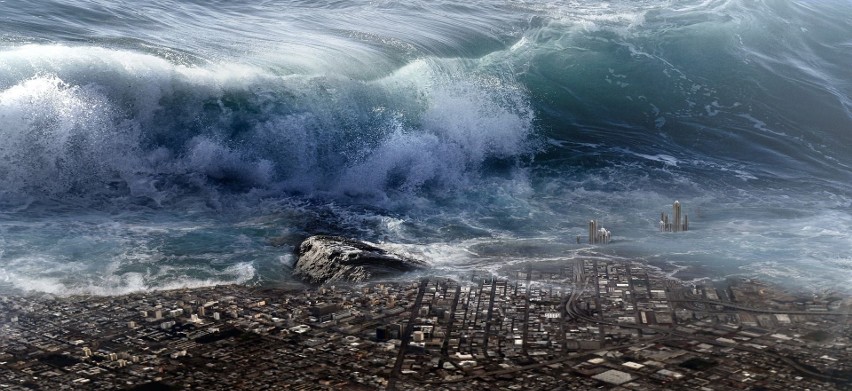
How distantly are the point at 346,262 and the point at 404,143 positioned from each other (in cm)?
862

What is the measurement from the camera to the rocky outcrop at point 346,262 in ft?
79.4

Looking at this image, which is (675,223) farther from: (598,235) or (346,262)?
(346,262)

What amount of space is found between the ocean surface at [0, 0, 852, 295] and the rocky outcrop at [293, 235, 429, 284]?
1.74ft

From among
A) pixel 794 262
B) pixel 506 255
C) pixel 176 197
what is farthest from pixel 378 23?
pixel 794 262

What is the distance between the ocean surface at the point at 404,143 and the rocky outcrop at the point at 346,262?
1.74 feet

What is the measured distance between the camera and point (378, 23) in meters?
41.7

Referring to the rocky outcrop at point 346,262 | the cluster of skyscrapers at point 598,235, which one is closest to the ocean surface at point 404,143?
the cluster of skyscrapers at point 598,235

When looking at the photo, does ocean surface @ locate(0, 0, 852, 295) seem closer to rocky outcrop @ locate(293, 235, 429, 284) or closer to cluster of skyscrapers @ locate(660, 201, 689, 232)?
cluster of skyscrapers @ locate(660, 201, 689, 232)

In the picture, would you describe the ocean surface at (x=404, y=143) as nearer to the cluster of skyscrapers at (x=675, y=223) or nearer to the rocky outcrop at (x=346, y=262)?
the cluster of skyscrapers at (x=675, y=223)

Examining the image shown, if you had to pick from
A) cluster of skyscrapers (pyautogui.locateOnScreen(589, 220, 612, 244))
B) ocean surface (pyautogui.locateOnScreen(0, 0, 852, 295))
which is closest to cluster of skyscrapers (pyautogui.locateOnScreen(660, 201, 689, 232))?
ocean surface (pyautogui.locateOnScreen(0, 0, 852, 295))

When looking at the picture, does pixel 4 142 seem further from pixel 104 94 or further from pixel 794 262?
pixel 794 262

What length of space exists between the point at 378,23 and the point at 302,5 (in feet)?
15.6

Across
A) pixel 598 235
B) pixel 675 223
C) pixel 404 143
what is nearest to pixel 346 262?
pixel 598 235

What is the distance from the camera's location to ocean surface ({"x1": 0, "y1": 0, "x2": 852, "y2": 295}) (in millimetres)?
26078
